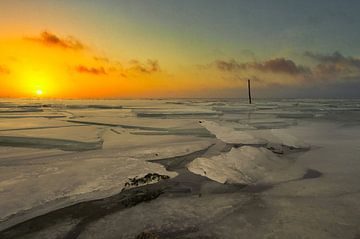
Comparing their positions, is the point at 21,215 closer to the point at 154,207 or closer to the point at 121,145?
the point at 154,207

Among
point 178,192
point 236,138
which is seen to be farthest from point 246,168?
point 236,138

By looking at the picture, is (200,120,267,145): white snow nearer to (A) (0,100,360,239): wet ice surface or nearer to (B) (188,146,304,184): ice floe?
(A) (0,100,360,239): wet ice surface

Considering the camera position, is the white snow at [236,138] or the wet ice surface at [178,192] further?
the white snow at [236,138]

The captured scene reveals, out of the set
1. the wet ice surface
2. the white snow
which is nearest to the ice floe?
the wet ice surface

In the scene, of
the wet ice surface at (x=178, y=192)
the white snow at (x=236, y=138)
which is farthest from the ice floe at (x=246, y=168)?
the white snow at (x=236, y=138)

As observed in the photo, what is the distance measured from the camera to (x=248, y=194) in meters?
5.92

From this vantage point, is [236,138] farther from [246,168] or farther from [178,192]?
[178,192]

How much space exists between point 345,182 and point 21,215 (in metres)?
6.58

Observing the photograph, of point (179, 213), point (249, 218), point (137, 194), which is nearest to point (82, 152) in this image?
point (137, 194)

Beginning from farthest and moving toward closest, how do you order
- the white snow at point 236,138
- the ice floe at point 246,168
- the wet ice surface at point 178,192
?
the white snow at point 236,138, the ice floe at point 246,168, the wet ice surface at point 178,192

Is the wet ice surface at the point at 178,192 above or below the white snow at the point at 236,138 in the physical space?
above

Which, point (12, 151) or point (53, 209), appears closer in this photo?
point (53, 209)

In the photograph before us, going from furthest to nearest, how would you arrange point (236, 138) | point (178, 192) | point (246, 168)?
point (236, 138), point (246, 168), point (178, 192)

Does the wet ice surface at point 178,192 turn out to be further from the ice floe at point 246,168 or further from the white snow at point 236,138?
the white snow at point 236,138
